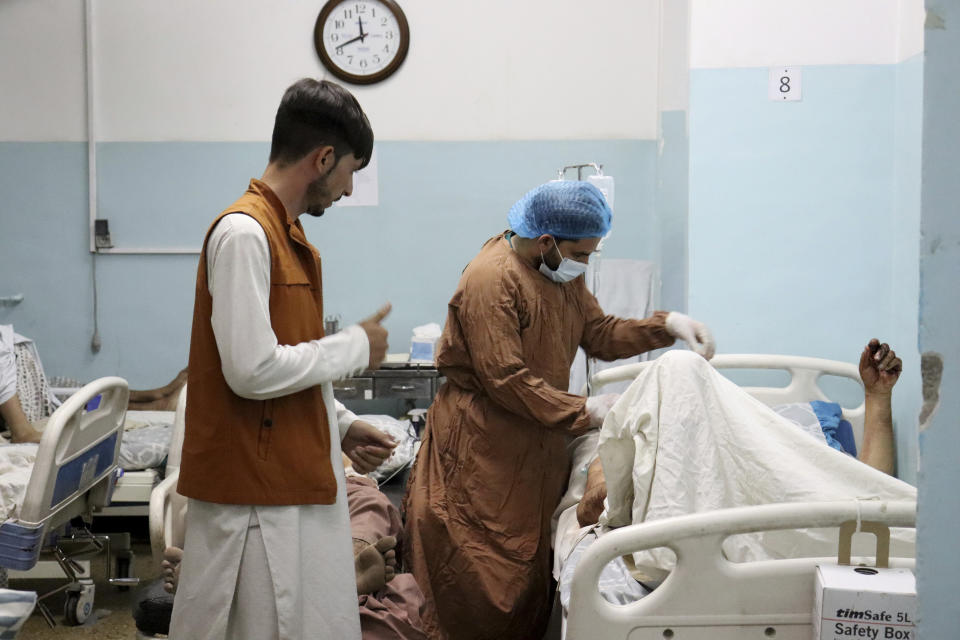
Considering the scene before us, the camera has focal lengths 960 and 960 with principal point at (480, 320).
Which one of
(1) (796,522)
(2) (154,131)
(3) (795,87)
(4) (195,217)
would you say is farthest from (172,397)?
(1) (796,522)

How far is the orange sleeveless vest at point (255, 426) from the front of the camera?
65.0 inches

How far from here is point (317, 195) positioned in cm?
176

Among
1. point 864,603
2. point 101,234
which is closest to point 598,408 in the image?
point 864,603

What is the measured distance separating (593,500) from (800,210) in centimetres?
158

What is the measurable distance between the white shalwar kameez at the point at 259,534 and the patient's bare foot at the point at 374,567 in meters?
0.69

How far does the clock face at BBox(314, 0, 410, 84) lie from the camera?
4938 millimetres

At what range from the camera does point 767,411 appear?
2.34 m

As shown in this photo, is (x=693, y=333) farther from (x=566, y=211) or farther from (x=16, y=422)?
(x=16, y=422)

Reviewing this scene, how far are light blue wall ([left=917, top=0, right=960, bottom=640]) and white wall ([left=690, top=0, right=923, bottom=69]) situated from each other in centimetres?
259

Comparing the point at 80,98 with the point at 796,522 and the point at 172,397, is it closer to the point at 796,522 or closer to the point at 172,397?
the point at 172,397

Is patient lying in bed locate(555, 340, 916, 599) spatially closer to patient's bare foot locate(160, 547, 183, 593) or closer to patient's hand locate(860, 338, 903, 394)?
patient's hand locate(860, 338, 903, 394)

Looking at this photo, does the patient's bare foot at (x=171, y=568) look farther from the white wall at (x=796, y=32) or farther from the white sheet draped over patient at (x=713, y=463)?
the white wall at (x=796, y=32)

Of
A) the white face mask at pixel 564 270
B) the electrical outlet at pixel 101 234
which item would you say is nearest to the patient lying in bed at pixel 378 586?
the white face mask at pixel 564 270

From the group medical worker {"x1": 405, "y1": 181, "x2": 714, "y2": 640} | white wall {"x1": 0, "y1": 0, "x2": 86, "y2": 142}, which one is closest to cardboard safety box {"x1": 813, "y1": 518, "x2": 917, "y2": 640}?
medical worker {"x1": 405, "y1": 181, "x2": 714, "y2": 640}
